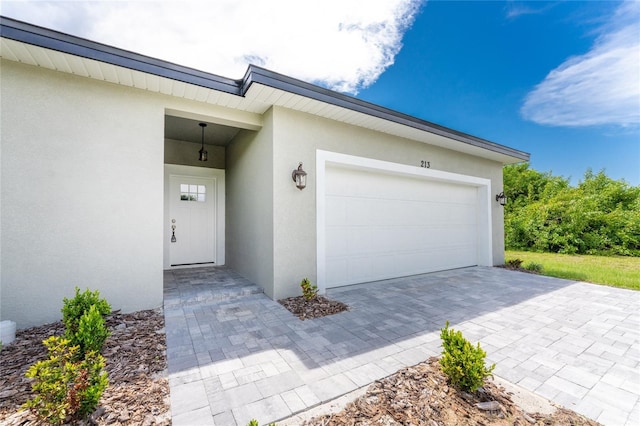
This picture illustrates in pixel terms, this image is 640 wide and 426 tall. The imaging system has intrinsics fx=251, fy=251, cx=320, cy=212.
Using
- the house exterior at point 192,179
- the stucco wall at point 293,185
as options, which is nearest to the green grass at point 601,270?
the house exterior at point 192,179

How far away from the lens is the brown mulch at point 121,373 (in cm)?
168

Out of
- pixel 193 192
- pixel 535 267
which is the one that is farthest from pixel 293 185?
pixel 535 267

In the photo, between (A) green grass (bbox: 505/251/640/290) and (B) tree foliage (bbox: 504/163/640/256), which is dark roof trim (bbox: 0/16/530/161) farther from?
(B) tree foliage (bbox: 504/163/640/256)

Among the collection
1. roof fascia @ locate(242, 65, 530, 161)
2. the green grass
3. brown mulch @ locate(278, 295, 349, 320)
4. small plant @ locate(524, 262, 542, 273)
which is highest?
roof fascia @ locate(242, 65, 530, 161)

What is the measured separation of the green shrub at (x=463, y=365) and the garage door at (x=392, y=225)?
9.94 feet

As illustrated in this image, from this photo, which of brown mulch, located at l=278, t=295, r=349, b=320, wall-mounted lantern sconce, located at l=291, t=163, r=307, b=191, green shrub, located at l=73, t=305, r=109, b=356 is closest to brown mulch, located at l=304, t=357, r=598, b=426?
brown mulch, located at l=278, t=295, r=349, b=320

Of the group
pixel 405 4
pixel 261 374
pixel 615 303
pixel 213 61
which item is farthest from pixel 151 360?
pixel 405 4

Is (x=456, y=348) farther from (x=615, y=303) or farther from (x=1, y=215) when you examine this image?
(x=1, y=215)

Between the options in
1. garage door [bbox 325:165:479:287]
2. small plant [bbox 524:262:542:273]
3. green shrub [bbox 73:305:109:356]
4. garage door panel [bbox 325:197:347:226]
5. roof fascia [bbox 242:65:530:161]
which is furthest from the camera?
small plant [bbox 524:262:542:273]

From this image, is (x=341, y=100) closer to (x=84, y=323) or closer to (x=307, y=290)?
(x=307, y=290)

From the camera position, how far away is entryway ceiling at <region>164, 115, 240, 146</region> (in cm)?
511

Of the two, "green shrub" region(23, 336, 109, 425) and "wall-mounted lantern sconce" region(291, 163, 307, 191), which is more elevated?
"wall-mounted lantern sconce" region(291, 163, 307, 191)

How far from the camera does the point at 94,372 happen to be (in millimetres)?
1712

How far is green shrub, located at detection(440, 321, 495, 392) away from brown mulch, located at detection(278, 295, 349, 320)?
6.15ft
